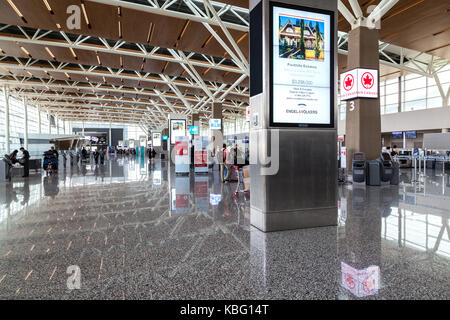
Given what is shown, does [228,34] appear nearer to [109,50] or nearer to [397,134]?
[109,50]

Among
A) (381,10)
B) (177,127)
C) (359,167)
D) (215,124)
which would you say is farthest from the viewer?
(215,124)

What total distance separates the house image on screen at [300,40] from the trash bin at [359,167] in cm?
778

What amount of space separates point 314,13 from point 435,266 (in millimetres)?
4129

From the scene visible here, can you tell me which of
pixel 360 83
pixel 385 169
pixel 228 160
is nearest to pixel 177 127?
pixel 228 160

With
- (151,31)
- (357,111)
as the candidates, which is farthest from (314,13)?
(151,31)

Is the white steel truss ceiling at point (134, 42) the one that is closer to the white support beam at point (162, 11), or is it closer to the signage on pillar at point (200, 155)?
the white support beam at point (162, 11)

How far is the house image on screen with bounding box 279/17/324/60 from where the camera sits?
4.84 metres

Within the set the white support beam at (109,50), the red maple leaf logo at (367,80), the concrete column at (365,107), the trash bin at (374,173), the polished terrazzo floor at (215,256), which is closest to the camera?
the polished terrazzo floor at (215,256)

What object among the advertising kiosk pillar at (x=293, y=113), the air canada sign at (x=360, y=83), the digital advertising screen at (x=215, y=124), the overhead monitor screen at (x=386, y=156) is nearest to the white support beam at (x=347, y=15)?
the air canada sign at (x=360, y=83)

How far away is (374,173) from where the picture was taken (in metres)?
11.4

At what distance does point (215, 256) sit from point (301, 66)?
3385 mm

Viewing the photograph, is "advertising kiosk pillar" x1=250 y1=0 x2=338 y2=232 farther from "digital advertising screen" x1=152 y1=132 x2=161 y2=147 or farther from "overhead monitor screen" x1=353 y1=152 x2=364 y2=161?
"digital advertising screen" x1=152 y1=132 x2=161 y2=147

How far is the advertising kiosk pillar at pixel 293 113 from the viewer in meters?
4.74

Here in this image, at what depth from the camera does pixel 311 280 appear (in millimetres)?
2834
